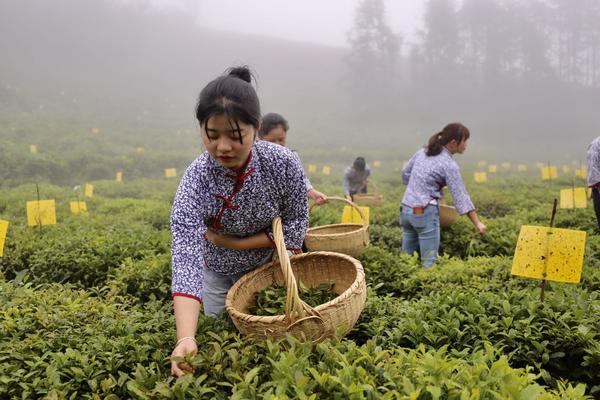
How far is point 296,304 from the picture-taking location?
5.70 feet

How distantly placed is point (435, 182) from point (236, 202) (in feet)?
9.69

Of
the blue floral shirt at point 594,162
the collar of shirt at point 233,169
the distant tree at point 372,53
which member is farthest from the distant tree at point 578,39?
the collar of shirt at point 233,169

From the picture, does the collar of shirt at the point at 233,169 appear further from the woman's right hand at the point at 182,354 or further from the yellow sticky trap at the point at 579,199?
the yellow sticky trap at the point at 579,199

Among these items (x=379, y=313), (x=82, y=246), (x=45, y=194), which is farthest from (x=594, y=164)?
(x=45, y=194)

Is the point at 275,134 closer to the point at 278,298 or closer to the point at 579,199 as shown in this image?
the point at 278,298

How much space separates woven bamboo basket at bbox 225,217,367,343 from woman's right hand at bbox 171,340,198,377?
0.25 m

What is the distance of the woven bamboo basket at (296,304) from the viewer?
1.77 metres

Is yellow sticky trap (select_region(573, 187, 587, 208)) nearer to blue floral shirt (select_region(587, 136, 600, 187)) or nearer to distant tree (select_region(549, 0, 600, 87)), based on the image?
blue floral shirt (select_region(587, 136, 600, 187))

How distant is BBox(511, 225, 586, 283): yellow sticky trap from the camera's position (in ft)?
8.38

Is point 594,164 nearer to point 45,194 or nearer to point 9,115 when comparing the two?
point 45,194

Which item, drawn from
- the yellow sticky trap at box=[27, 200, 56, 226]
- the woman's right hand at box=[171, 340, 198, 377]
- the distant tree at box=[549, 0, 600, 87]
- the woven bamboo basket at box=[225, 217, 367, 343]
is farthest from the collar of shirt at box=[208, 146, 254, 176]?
the distant tree at box=[549, 0, 600, 87]

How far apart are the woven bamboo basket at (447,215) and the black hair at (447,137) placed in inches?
32.0

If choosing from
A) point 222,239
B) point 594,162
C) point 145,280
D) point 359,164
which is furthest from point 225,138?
point 359,164

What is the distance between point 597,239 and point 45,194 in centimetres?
986
